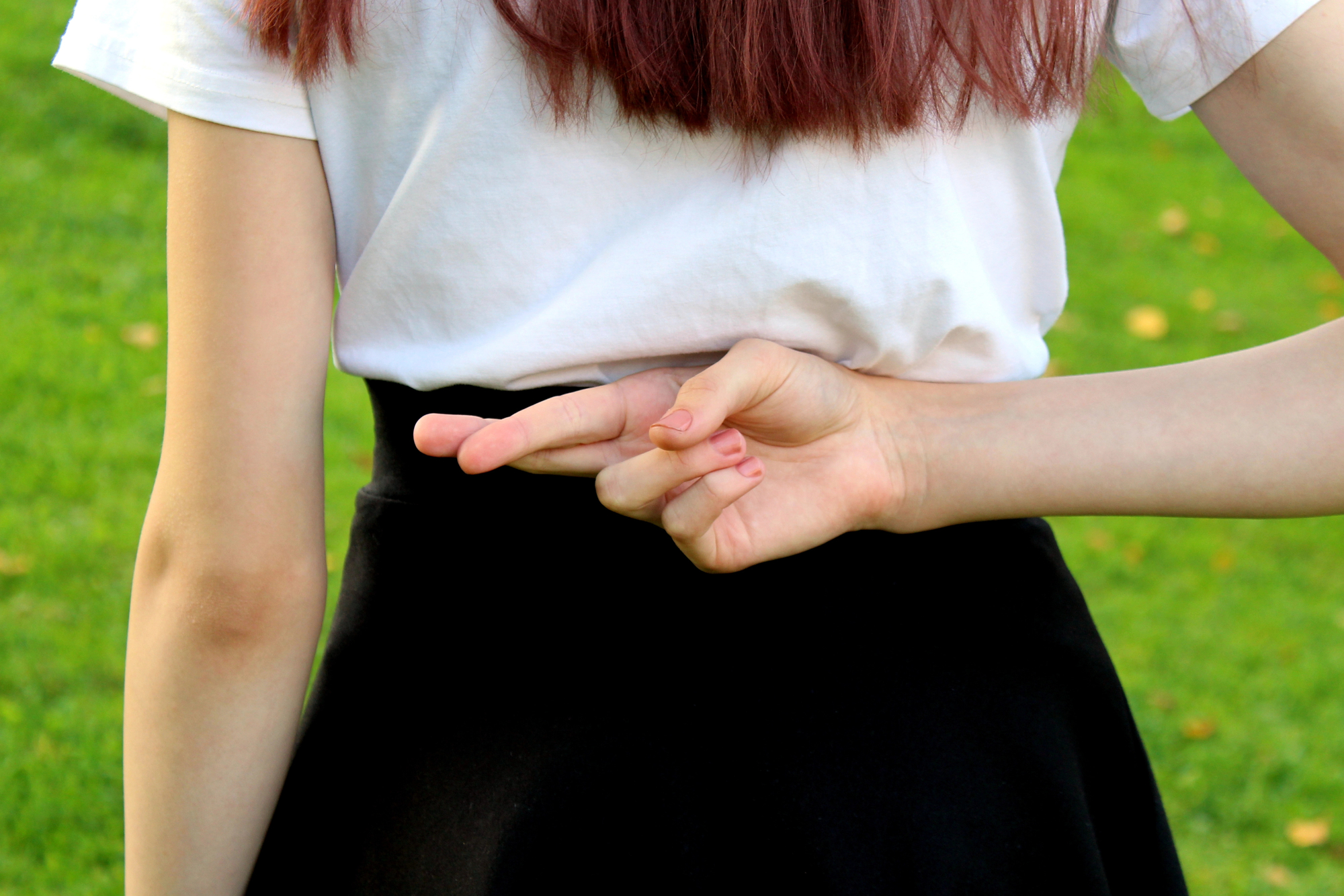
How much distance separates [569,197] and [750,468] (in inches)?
11.2

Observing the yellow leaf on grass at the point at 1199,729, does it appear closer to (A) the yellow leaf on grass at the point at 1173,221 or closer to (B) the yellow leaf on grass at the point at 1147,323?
(B) the yellow leaf on grass at the point at 1147,323

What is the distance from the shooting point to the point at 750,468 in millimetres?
1016

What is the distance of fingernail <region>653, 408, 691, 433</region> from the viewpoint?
938 mm

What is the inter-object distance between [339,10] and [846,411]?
56 centimetres

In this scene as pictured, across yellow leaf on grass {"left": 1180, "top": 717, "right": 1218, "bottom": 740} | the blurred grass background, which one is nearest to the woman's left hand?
the blurred grass background

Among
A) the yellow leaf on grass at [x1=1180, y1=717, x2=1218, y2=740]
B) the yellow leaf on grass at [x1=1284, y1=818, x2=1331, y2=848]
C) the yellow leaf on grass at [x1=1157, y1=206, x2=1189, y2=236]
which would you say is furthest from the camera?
the yellow leaf on grass at [x1=1157, y1=206, x2=1189, y2=236]

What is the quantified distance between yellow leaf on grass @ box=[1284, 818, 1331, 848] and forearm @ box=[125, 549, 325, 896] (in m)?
3.00

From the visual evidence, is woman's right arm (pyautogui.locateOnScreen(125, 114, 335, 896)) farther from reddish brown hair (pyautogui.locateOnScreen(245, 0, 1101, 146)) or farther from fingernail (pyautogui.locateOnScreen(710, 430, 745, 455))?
fingernail (pyautogui.locateOnScreen(710, 430, 745, 455))

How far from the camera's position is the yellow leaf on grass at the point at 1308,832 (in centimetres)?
326

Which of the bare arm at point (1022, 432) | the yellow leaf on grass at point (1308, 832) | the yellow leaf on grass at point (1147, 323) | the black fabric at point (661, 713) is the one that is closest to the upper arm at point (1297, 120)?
the bare arm at point (1022, 432)

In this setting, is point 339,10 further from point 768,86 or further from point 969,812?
point 969,812

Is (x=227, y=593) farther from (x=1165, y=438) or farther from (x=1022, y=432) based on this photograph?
(x=1165, y=438)

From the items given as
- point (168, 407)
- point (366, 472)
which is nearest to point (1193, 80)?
point (168, 407)

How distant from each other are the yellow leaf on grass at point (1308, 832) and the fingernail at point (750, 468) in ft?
9.71
